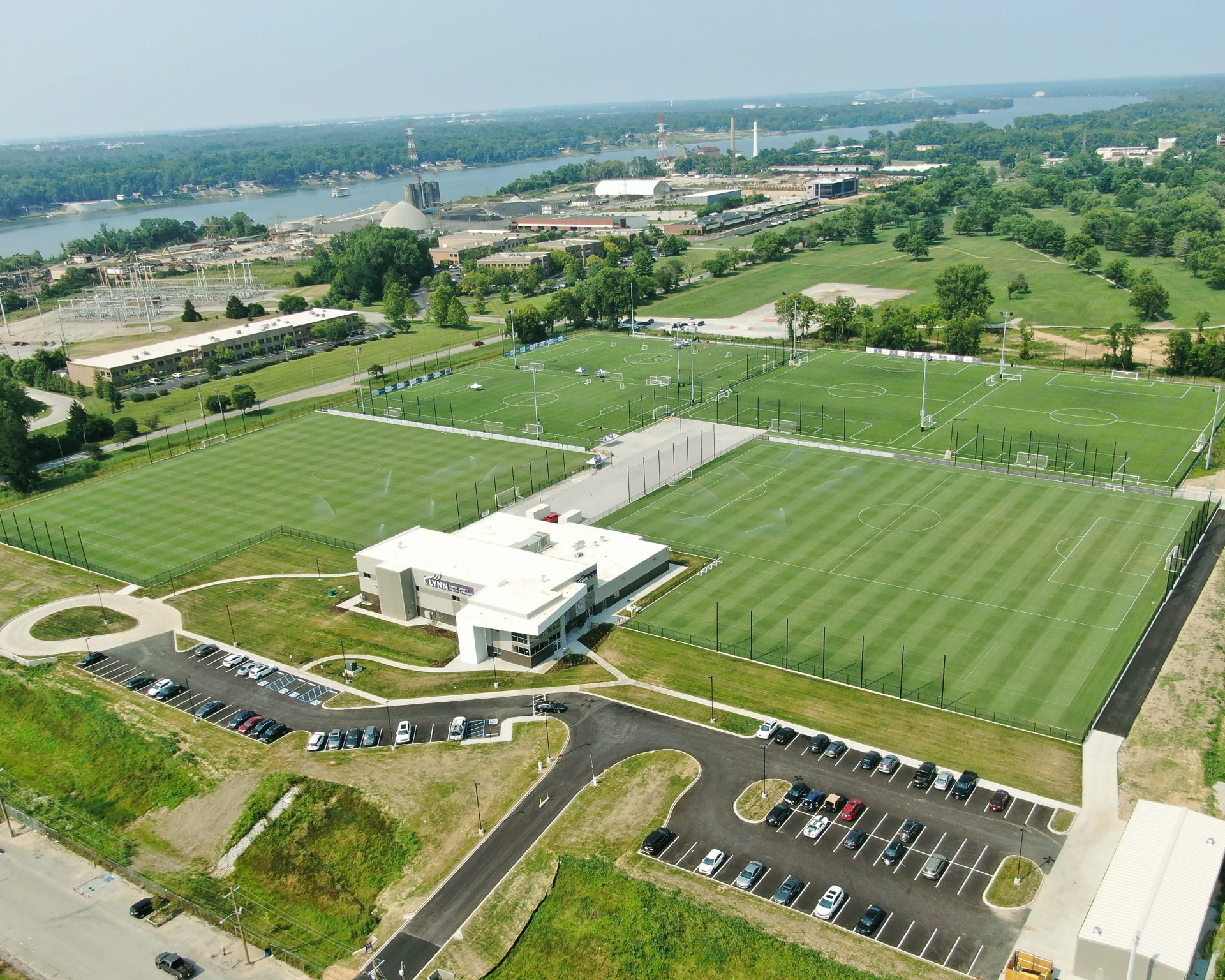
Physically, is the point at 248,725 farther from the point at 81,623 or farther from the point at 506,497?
the point at 506,497

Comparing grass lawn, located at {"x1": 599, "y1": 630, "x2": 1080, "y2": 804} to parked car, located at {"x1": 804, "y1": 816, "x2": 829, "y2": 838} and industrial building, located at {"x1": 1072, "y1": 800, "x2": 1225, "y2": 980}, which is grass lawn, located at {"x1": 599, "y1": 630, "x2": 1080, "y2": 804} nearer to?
industrial building, located at {"x1": 1072, "y1": 800, "x2": 1225, "y2": 980}

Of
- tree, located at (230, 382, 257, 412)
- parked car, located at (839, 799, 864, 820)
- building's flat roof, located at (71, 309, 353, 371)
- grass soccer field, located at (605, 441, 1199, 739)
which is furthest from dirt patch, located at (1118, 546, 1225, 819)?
building's flat roof, located at (71, 309, 353, 371)

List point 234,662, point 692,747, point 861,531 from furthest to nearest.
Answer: point 861,531 → point 234,662 → point 692,747

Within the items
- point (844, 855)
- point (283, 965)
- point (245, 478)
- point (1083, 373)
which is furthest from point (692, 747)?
point (1083, 373)

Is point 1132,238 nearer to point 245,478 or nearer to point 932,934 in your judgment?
point 245,478

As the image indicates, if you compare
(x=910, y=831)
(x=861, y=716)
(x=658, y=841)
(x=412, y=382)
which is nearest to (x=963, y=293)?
(x=412, y=382)

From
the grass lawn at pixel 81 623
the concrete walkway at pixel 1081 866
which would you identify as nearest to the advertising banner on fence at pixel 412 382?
the grass lawn at pixel 81 623

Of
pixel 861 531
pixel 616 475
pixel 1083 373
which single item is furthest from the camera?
pixel 1083 373

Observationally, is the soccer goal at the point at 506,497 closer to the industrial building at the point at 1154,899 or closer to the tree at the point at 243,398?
the tree at the point at 243,398
